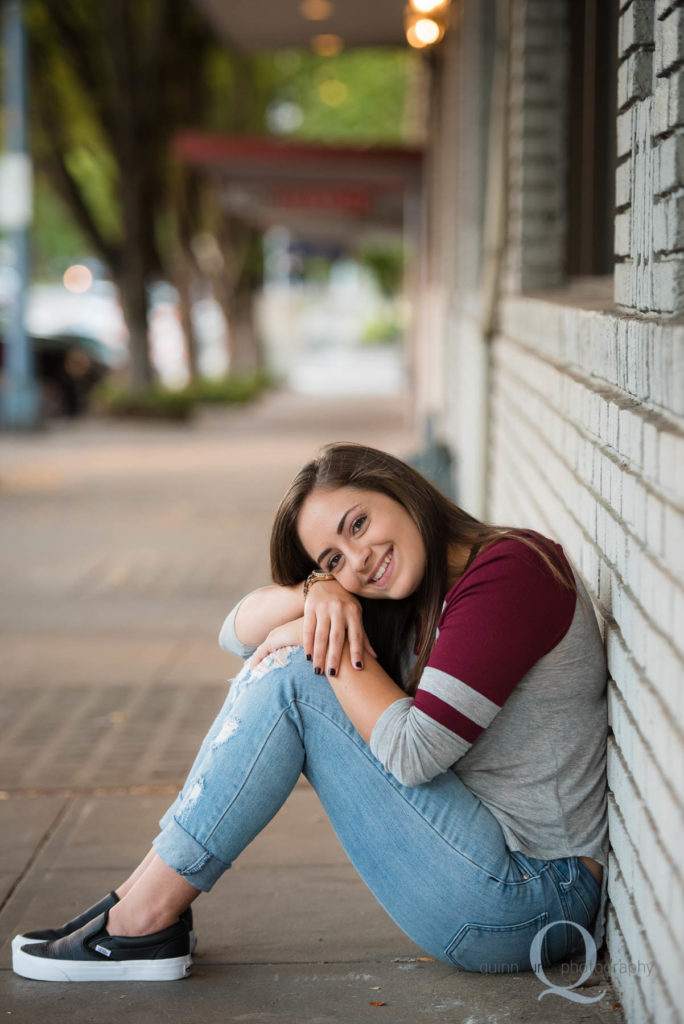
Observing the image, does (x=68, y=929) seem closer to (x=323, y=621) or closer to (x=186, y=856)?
(x=186, y=856)

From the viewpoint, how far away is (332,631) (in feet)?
9.19

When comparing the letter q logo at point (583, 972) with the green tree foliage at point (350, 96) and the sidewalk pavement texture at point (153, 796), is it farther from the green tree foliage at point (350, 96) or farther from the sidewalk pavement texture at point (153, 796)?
the green tree foliage at point (350, 96)

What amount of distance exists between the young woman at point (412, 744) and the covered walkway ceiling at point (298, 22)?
39.8 feet

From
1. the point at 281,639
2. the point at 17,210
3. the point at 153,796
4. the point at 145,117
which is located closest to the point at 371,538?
the point at 281,639

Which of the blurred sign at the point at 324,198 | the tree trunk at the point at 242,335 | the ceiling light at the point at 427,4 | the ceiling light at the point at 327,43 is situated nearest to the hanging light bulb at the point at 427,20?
the ceiling light at the point at 427,4

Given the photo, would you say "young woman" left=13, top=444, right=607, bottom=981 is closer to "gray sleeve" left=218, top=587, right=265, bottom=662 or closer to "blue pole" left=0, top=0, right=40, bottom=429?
"gray sleeve" left=218, top=587, right=265, bottom=662

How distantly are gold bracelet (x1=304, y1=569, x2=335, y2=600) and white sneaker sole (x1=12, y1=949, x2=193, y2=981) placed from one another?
34.0 inches

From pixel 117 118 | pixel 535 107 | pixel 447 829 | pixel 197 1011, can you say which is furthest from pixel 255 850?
pixel 117 118

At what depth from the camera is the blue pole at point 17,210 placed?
54.8ft

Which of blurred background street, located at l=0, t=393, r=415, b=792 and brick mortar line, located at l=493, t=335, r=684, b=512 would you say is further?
blurred background street, located at l=0, t=393, r=415, b=792

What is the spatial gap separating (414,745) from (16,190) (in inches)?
607

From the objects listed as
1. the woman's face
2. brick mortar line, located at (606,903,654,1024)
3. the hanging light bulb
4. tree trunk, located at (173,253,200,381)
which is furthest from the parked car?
brick mortar line, located at (606,903,654,1024)

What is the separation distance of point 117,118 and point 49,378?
3.98 metres

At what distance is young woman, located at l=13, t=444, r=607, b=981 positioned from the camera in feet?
8.73
